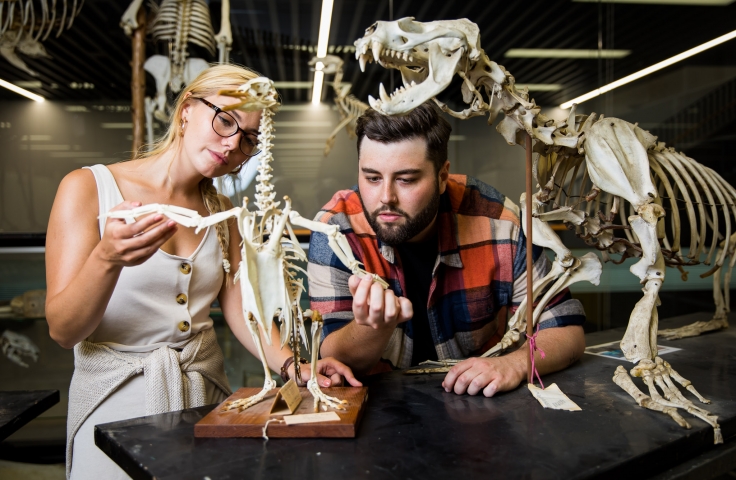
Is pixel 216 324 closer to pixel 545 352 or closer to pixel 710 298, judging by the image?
pixel 545 352

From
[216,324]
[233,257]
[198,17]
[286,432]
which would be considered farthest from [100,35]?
[286,432]

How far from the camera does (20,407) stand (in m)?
1.81

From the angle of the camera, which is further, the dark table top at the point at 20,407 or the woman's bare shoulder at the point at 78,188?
the dark table top at the point at 20,407

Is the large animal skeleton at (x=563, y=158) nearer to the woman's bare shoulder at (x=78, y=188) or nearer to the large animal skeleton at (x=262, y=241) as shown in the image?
the large animal skeleton at (x=262, y=241)

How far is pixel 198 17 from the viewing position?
12.4 feet

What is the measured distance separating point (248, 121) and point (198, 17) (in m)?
2.70

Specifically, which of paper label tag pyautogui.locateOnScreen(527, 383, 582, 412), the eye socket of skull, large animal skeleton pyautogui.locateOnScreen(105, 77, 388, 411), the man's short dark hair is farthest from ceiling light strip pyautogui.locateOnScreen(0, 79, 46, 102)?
paper label tag pyautogui.locateOnScreen(527, 383, 582, 412)

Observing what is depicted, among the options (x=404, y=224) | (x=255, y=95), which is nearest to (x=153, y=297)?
(x=255, y=95)

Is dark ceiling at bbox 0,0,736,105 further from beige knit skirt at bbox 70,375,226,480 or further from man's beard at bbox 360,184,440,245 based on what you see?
beige knit skirt at bbox 70,375,226,480

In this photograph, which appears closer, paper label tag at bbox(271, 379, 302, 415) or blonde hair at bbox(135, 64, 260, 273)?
paper label tag at bbox(271, 379, 302, 415)

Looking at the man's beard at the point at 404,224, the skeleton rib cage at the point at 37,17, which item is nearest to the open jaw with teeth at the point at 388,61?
the man's beard at the point at 404,224

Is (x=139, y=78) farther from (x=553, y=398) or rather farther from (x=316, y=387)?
(x=553, y=398)

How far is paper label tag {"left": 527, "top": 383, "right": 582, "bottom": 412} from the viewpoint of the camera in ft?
4.84

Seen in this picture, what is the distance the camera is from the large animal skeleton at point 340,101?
409 centimetres
